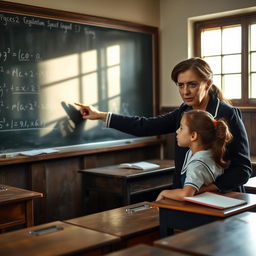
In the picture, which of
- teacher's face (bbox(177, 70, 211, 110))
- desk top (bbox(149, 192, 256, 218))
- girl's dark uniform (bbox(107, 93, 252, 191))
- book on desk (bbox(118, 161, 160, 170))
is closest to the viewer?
desk top (bbox(149, 192, 256, 218))

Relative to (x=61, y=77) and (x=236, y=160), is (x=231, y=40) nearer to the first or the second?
(x=61, y=77)

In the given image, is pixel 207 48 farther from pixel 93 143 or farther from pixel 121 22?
pixel 93 143

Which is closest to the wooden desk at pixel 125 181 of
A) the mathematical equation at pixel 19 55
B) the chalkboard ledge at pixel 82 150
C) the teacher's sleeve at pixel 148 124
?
the chalkboard ledge at pixel 82 150

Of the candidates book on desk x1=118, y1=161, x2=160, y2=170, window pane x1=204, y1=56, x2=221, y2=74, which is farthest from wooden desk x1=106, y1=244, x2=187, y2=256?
window pane x1=204, y1=56, x2=221, y2=74

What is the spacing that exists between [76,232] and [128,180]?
1.89 metres

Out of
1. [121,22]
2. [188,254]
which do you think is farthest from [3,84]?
[188,254]

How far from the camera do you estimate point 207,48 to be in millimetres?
5203

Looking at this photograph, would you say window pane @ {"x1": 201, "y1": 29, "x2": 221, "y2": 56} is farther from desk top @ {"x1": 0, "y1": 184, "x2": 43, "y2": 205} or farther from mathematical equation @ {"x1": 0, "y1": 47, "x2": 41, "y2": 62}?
desk top @ {"x1": 0, "y1": 184, "x2": 43, "y2": 205}

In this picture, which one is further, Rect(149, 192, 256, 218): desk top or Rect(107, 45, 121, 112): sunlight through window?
Rect(107, 45, 121, 112): sunlight through window

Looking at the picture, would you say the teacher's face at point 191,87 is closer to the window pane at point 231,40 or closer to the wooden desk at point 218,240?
the wooden desk at point 218,240

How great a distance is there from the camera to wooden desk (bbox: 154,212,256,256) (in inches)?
57.4

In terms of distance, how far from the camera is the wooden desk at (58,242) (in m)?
1.68

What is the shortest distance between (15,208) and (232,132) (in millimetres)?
1425

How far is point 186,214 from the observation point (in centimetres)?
193
